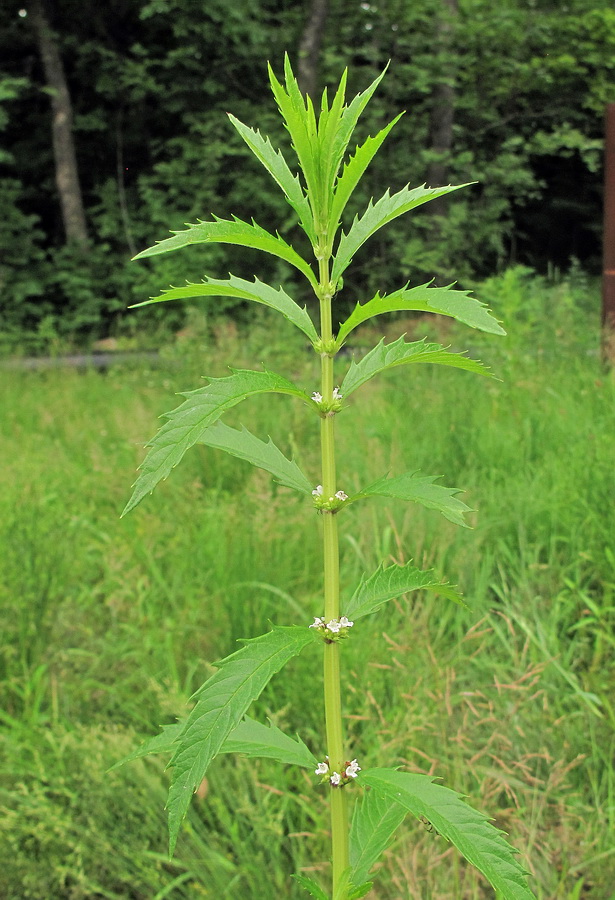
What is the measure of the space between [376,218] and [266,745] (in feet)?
1.88

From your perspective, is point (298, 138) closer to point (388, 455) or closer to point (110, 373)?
point (388, 455)

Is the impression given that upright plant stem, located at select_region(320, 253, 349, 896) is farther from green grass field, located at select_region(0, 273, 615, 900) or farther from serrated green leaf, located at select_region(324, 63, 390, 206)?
green grass field, located at select_region(0, 273, 615, 900)

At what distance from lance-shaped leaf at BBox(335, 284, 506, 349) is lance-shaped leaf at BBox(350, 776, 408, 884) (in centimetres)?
54

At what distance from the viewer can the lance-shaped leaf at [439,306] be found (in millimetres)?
713

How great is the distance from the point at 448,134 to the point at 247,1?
3.94 metres

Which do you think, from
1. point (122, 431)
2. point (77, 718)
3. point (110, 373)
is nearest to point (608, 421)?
point (77, 718)

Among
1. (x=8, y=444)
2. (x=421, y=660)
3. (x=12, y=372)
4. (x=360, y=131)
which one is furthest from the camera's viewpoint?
(x=360, y=131)

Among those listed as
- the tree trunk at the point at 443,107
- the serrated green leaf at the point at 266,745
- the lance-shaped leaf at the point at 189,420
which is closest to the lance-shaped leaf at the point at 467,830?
the serrated green leaf at the point at 266,745

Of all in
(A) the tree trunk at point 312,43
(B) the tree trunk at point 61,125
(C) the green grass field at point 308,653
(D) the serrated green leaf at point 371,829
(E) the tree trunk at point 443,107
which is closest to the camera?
(D) the serrated green leaf at point 371,829

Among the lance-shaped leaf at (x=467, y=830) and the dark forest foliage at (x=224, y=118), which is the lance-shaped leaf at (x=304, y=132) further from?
the dark forest foliage at (x=224, y=118)

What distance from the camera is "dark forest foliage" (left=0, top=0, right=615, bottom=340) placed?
13.3 meters

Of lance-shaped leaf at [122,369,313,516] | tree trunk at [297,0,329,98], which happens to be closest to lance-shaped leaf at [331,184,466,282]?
lance-shaped leaf at [122,369,313,516]

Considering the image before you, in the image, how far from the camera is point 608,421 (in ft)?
10.9

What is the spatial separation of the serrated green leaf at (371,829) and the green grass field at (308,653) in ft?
1.88
